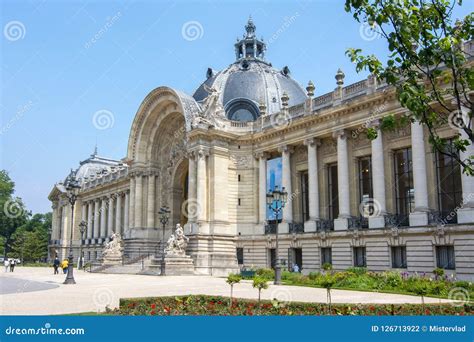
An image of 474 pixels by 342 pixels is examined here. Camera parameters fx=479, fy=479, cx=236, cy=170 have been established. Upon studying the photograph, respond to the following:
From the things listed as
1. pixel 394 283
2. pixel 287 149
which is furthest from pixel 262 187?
pixel 394 283

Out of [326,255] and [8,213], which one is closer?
[326,255]

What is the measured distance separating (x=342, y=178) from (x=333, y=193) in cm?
288

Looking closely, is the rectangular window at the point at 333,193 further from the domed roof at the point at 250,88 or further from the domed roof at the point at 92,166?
the domed roof at the point at 92,166

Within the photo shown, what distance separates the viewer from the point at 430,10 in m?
9.81

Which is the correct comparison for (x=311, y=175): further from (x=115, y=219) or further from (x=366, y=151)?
(x=115, y=219)

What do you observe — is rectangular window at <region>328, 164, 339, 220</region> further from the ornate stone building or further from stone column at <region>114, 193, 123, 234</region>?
stone column at <region>114, 193, 123, 234</region>

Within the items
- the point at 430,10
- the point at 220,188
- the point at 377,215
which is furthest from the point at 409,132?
the point at 430,10

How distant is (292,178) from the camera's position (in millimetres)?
41000

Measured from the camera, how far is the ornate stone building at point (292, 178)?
3011cm

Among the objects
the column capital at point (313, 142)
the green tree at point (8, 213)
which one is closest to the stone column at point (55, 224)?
the green tree at point (8, 213)

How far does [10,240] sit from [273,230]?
82682 mm
